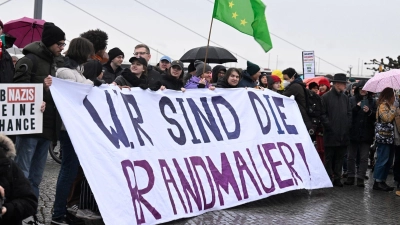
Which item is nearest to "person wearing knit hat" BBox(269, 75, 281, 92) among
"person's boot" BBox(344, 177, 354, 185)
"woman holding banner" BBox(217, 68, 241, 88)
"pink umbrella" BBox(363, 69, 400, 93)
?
"pink umbrella" BBox(363, 69, 400, 93)

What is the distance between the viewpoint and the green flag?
9656mm

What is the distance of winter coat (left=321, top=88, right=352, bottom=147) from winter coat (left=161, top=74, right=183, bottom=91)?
3.37 m

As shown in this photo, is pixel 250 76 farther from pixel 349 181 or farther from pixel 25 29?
pixel 25 29

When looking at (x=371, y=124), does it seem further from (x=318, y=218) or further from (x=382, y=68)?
(x=382, y=68)

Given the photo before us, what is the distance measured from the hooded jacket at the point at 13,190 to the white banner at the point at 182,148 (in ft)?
6.81

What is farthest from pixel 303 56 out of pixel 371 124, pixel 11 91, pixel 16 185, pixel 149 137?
pixel 16 185

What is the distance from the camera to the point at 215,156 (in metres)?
8.45

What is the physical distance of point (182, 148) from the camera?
26.1ft

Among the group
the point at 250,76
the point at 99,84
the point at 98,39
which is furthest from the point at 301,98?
the point at 99,84

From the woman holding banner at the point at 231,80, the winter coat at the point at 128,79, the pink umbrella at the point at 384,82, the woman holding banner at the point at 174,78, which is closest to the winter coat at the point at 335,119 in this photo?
the pink umbrella at the point at 384,82

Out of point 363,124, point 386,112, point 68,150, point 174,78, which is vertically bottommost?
point 68,150

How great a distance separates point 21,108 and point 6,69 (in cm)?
101

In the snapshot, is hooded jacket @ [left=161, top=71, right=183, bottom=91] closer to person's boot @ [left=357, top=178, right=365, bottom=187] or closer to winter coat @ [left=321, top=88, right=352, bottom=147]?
winter coat @ [left=321, top=88, right=352, bottom=147]

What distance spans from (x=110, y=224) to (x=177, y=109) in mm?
2090
